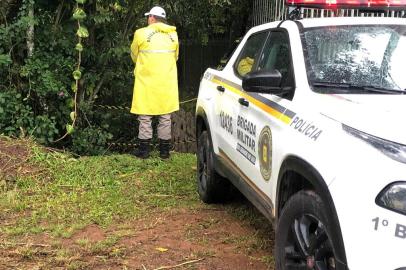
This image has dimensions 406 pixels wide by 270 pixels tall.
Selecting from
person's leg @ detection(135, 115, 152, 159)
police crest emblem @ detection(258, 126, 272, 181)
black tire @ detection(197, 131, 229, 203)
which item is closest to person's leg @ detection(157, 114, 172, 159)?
person's leg @ detection(135, 115, 152, 159)

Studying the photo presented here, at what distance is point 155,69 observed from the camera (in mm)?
7566

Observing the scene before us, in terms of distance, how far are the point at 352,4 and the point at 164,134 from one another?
12.9 ft

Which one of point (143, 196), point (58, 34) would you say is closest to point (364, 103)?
point (143, 196)

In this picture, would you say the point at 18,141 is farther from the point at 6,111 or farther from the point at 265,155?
the point at 265,155

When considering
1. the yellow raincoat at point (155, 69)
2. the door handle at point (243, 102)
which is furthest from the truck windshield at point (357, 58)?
the yellow raincoat at point (155, 69)

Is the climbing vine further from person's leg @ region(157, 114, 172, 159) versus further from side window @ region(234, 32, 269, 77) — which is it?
side window @ region(234, 32, 269, 77)

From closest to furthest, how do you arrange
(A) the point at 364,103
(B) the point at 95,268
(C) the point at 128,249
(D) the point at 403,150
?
(D) the point at 403,150
(A) the point at 364,103
(B) the point at 95,268
(C) the point at 128,249

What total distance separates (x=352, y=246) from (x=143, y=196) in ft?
12.2

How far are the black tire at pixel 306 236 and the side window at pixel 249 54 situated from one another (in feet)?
5.78

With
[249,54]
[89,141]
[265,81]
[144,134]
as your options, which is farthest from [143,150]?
[265,81]

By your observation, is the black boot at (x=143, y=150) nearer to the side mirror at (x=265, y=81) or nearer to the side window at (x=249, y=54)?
the side window at (x=249, y=54)

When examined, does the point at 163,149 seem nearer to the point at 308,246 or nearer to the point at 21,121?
the point at 21,121

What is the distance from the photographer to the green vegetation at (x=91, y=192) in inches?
210

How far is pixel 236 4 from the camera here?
1220 centimetres
